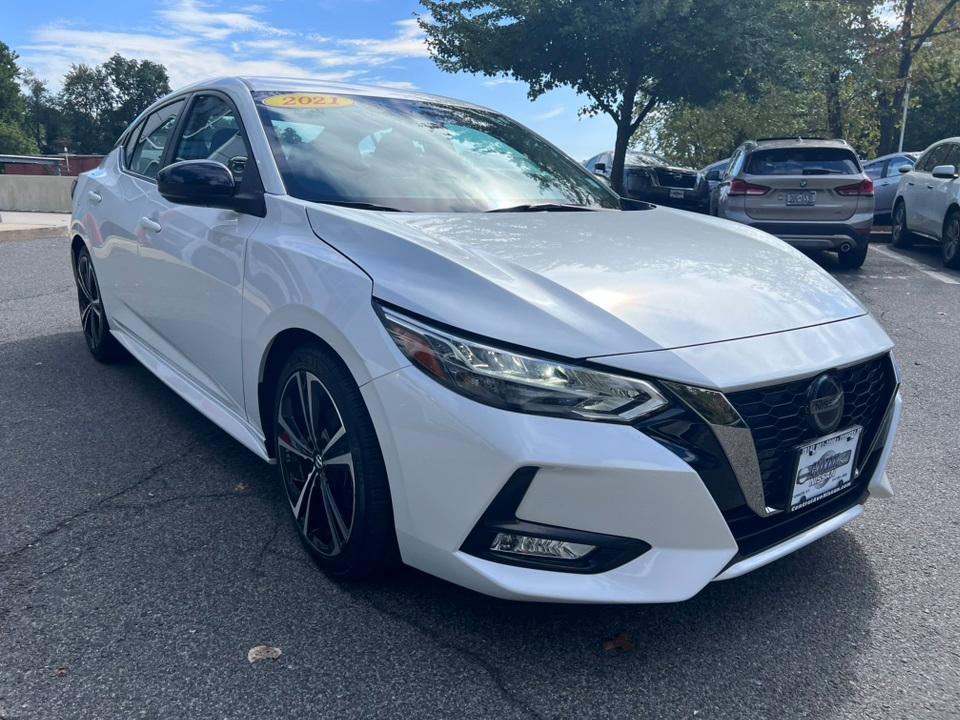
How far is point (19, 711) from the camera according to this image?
2.09 metres

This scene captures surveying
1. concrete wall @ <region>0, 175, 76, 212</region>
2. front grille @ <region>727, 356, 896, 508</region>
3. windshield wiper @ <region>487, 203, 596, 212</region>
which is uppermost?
windshield wiper @ <region>487, 203, 596, 212</region>

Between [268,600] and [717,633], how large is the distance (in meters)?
1.36

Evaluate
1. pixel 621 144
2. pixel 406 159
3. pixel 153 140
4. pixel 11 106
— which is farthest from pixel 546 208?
pixel 11 106

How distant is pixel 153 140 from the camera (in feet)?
14.5

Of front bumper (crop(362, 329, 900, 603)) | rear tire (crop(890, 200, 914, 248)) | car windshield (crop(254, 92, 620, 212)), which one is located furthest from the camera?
rear tire (crop(890, 200, 914, 248))

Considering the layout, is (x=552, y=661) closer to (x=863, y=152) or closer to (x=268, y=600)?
(x=268, y=600)

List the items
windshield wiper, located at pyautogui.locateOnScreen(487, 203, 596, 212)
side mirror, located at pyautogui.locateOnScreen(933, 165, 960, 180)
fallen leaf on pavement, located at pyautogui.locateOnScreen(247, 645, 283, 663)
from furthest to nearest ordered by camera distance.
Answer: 1. side mirror, located at pyautogui.locateOnScreen(933, 165, 960, 180)
2. windshield wiper, located at pyautogui.locateOnScreen(487, 203, 596, 212)
3. fallen leaf on pavement, located at pyautogui.locateOnScreen(247, 645, 283, 663)

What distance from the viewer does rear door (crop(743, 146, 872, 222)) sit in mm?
9484

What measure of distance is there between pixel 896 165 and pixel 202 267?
48.7 feet

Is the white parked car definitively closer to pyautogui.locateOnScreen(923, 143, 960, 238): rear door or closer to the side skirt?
pyautogui.locateOnScreen(923, 143, 960, 238): rear door

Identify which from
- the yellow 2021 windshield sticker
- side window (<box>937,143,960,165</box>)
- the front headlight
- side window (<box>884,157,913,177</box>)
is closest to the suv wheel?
side window (<box>937,143,960,165</box>)

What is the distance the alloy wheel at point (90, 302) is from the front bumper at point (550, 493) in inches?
132

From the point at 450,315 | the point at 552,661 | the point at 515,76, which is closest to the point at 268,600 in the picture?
the point at 552,661

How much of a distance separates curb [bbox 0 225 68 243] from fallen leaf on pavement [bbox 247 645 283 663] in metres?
11.8
